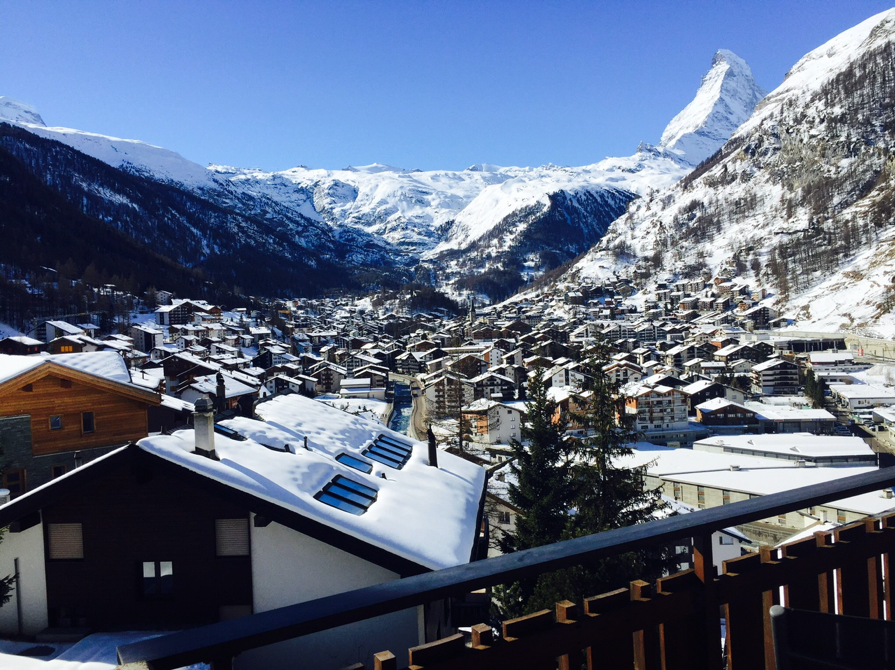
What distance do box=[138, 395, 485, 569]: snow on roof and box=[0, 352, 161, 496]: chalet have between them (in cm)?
280

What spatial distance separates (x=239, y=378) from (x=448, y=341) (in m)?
39.1

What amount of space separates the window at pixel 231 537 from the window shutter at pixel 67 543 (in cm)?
102

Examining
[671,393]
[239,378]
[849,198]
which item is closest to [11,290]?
[239,378]

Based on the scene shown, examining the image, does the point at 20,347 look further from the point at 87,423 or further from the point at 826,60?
the point at 826,60

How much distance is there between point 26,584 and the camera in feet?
15.1

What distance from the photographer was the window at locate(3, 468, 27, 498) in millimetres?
9656

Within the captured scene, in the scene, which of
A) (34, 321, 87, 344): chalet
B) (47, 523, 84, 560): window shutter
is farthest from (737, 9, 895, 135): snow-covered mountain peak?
(47, 523, 84, 560): window shutter

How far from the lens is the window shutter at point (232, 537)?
471 centimetres

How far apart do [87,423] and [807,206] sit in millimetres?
104878

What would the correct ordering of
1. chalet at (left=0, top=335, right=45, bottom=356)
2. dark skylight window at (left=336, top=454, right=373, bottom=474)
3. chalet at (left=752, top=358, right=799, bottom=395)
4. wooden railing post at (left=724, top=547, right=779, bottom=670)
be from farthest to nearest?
chalet at (left=752, top=358, right=799, bottom=395), chalet at (left=0, top=335, right=45, bottom=356), dark skylight window at (left=336, top=454, right=373, bottom=474), wooden railing post at (left=724, top=547, right=779, bottom=670)

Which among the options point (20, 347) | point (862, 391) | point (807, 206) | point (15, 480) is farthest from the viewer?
point (807, 206)

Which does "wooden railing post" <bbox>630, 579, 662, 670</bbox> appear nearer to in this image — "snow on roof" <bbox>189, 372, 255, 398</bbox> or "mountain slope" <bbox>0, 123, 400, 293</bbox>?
"snow on roof" <bbox>189, 372, 255, 398</bbox>

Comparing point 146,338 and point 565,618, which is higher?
point 146,338

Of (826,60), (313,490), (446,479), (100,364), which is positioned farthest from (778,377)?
(826,60)
